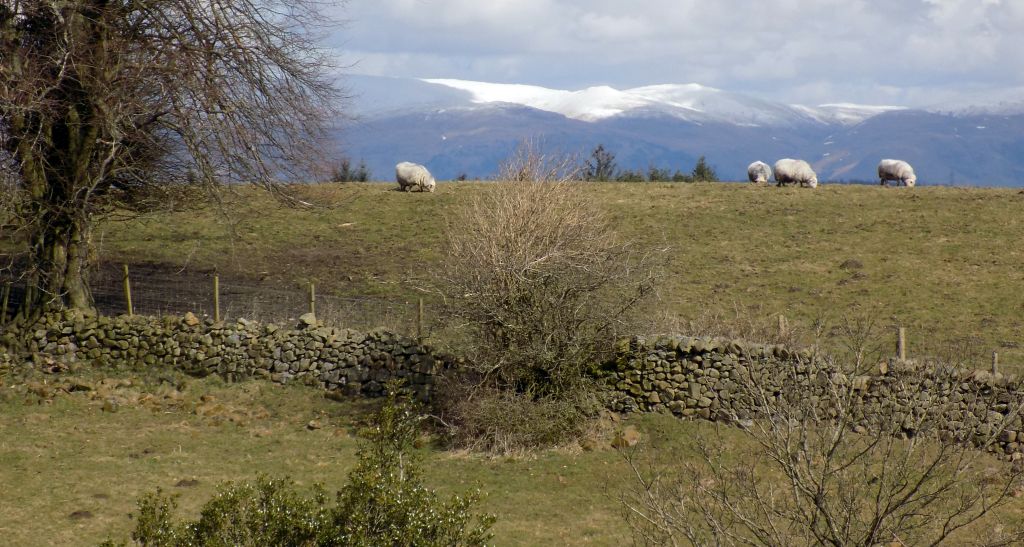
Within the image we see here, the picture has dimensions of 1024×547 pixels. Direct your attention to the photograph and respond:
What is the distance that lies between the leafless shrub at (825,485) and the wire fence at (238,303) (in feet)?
27.9

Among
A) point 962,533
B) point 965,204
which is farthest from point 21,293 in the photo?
point 965,204

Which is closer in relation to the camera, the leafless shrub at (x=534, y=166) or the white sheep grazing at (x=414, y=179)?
the leafless shrub at (x=534, y=166)

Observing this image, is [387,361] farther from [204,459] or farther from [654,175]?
[654,175]

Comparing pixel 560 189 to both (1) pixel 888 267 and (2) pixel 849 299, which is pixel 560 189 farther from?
(1) pixel 888 267

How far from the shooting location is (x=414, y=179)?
42.5 meters

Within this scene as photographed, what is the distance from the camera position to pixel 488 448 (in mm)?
16188

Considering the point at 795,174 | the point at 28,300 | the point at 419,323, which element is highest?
the point at 795,174

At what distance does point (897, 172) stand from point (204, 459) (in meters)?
41.8

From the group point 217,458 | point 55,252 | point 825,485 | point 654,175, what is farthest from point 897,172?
point 825,485

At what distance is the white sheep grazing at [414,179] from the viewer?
4247 cm

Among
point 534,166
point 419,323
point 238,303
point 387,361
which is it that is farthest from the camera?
point 238,303

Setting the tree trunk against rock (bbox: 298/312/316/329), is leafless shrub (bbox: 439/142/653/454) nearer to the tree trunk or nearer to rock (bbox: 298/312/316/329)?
rock (bbox: 298/312/316/329)

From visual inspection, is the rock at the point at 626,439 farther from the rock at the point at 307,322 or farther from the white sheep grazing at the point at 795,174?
the white sheep grazing at the point at 795,174

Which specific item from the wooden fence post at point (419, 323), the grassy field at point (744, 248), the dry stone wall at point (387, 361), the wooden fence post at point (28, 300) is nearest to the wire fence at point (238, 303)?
the wooden fence post at point (419, 323)
